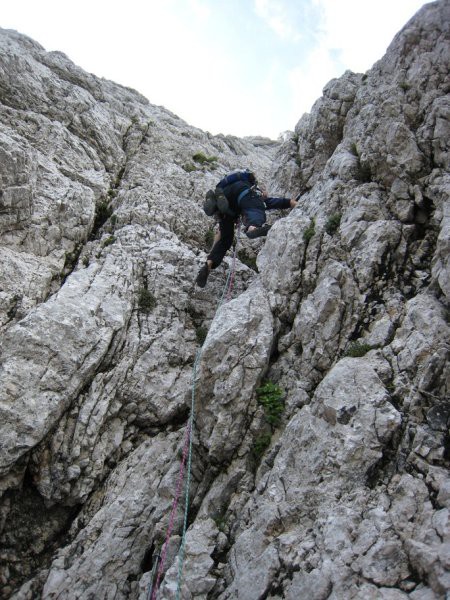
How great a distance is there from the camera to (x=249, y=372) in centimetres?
909

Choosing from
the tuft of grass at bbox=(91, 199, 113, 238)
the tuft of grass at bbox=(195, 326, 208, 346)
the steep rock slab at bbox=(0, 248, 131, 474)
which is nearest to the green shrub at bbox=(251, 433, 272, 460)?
the tuft of grass at bbox=(195, 326, 208, 346)

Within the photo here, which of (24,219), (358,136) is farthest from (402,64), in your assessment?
(24,219)

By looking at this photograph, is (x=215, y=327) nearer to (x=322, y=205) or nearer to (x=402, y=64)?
(x=322, y=205)

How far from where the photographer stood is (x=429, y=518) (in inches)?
208

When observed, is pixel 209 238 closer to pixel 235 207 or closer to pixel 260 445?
pixel 235 207

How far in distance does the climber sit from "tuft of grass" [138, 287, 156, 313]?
1552 mm

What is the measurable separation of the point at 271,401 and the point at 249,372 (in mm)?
848

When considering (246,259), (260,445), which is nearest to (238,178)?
(246,259)

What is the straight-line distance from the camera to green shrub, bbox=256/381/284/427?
8.55 meters

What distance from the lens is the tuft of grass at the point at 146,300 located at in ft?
38.3

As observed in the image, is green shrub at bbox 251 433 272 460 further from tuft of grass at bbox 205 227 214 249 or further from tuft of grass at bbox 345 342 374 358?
tuft of grass at bbox 205 227 214 249

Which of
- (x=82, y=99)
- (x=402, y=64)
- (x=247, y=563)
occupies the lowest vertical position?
(x=247, y=563)

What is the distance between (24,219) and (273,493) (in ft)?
35.0

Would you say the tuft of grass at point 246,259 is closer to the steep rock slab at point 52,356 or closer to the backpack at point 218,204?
the backpack at point 218,204
